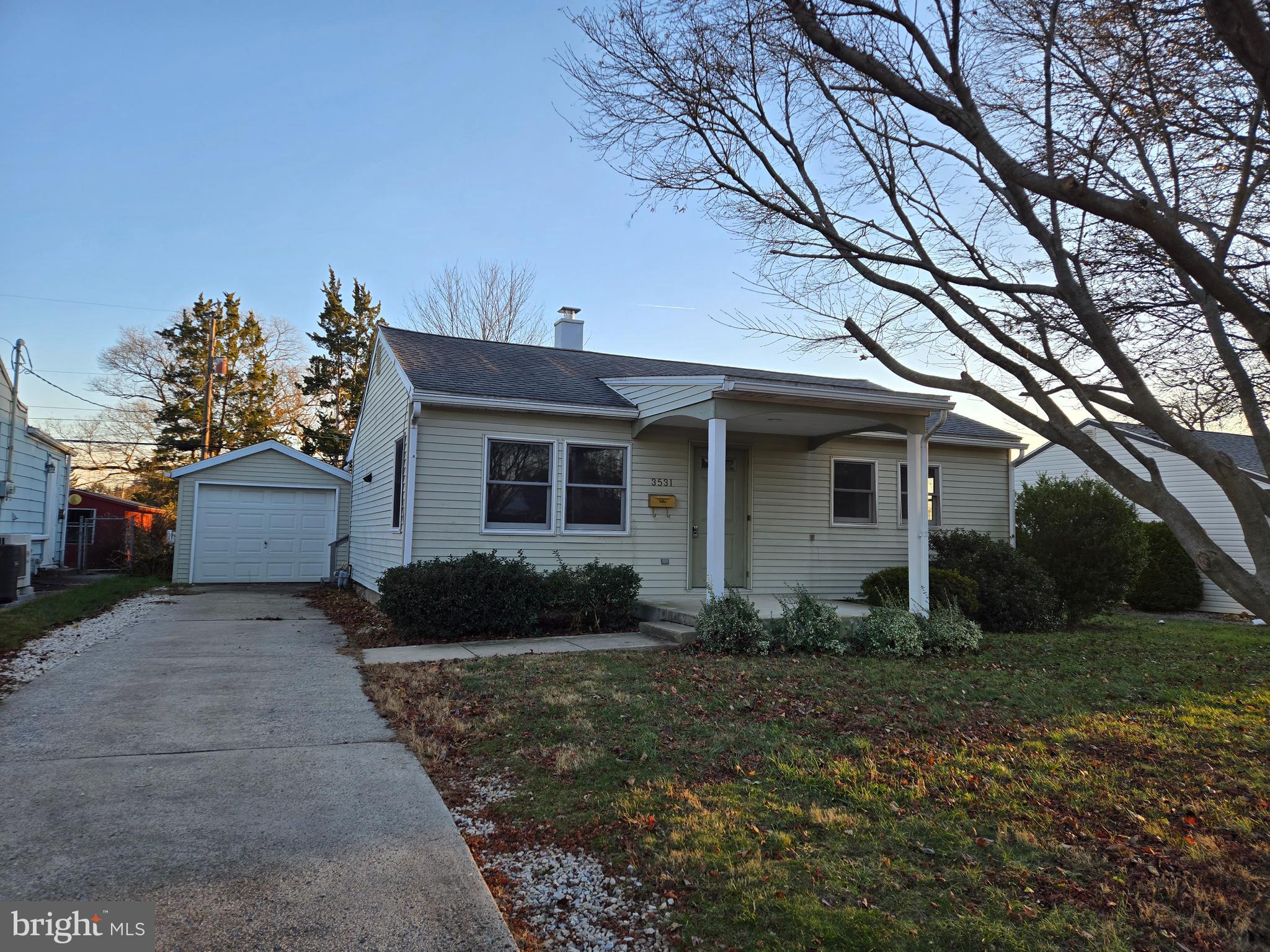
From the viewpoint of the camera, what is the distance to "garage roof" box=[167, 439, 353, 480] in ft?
53.0

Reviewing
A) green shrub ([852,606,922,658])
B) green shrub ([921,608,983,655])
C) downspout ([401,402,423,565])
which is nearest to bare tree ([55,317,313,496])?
downspout ([401,402,423,565])

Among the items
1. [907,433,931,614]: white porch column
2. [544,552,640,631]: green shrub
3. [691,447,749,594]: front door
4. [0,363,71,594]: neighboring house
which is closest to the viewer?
[544,552,640,631]: green shrub

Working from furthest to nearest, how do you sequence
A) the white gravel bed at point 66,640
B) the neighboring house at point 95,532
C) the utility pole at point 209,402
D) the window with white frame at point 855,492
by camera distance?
the utility pole at point 209,402 < the neighboring house at point 95,532 < the window with white frame at point 855,492 < the white gravel bed at point 66,640

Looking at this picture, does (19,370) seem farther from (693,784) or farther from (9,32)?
(693,784)

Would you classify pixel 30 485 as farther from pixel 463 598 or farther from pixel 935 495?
pixel 935 495

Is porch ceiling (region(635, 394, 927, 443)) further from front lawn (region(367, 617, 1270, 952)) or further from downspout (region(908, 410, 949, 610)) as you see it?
front lawn (region(367, 617, 1270, 952))

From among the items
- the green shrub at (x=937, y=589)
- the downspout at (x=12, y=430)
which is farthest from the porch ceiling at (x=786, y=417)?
the downspout at (x=12, y=430)

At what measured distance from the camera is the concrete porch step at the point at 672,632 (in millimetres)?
8273

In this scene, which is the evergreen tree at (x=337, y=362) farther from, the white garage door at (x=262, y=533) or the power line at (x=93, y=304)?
the white garage door at (x=262, y=533)

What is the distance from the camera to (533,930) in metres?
2.66

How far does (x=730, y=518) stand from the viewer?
11.6 m

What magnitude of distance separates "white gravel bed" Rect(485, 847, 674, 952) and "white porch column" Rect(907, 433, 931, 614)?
7.52m

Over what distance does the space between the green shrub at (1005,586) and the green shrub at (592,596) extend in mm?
4841

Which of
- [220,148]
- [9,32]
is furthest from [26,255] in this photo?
[9,32]
